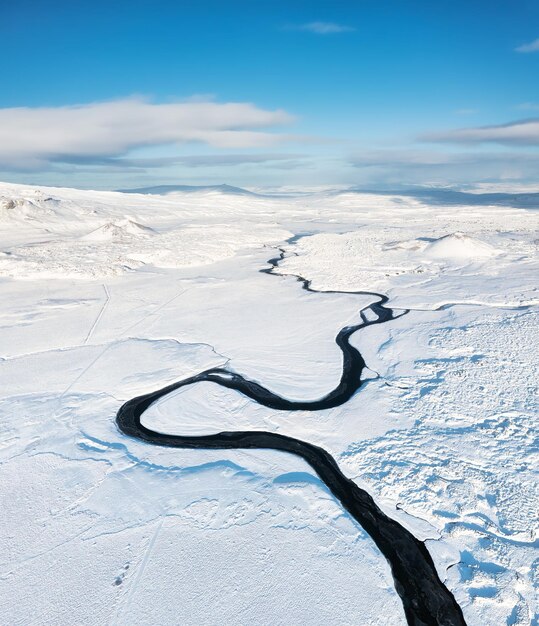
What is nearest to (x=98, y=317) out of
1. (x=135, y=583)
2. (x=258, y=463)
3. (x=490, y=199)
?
(x=258, y=463)

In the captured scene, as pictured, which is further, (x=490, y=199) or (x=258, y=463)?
(x=490, y=199)

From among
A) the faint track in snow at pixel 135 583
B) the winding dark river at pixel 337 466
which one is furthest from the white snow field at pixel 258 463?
the winding dark river at pixel 337 466

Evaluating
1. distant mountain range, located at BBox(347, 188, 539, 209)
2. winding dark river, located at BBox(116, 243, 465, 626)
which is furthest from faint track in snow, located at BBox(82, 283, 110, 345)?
distant mountain range, located at BBox(347, 188, 539, 209)

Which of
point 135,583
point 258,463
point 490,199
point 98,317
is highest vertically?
point 490,199

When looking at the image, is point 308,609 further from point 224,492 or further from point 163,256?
point 163,256

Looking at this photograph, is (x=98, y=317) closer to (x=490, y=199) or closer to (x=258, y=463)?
(x=258, y=463)

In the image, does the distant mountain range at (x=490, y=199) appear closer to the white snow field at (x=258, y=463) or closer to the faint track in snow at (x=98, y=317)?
the white snow field at (x=258, y=463)

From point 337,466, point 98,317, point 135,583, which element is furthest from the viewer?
point 98,317
